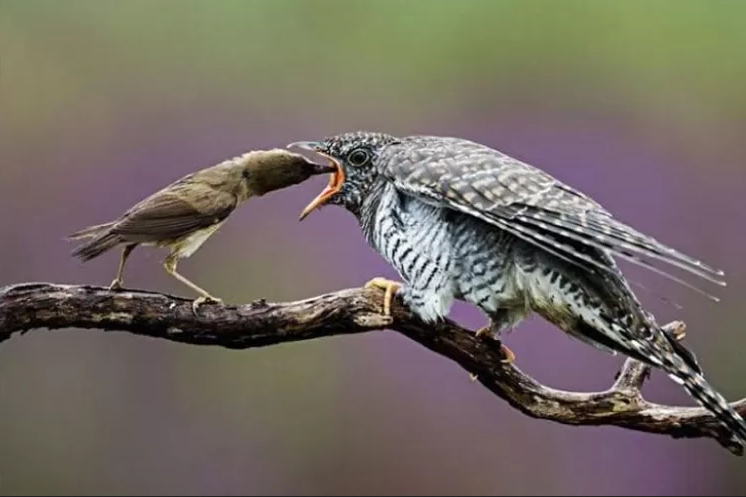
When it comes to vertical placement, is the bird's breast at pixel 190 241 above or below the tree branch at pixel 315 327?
above

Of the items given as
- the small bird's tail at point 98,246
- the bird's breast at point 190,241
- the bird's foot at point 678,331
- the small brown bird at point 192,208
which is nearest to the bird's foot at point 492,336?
the bird's foot at point 678,331

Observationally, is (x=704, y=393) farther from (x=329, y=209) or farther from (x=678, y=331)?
(x=329, y=209)

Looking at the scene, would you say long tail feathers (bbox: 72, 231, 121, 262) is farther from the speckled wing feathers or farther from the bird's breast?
the speckled wing feathers

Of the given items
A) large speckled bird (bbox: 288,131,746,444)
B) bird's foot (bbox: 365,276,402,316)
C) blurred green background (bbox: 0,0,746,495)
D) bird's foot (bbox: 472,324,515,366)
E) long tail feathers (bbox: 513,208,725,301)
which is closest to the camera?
long tail feathers (bbox: 513,208,725,301)

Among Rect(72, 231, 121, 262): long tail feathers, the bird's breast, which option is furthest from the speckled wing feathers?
Rect(72, 231, 121, 262): long tail feathers

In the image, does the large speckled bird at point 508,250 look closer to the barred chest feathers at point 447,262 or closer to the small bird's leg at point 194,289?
the barred chest feathers at point 447,262

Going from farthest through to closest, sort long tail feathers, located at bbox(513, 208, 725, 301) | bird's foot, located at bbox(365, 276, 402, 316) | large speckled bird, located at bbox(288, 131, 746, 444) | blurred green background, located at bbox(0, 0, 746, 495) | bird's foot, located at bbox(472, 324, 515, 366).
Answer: blurred green background, located at bbox(0, 0, 746, 495)
bird's foot, located at bbox(472, 324, 515, 366)
bird's foot, located at bbox(365, 276, 402, 316)
large speckled bird, located at bbox(288, 131, 746, 444)
long tail feathers, located at bbox(513, 208, 725, 301)

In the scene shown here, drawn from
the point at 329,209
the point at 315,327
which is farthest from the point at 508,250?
the point at 329,209
